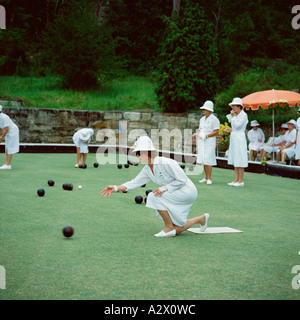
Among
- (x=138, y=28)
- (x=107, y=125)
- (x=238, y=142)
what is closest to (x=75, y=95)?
(x=107, y=125)

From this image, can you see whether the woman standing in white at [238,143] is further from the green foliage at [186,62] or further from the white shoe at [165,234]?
the green foliage at [186,62]

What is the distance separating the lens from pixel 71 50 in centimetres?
2009

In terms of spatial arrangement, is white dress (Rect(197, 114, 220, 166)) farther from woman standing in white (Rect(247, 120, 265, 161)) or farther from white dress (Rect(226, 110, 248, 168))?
woman standing in white (Rect(247, 120, 265, 161))

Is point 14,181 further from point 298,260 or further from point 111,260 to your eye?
point 298,260

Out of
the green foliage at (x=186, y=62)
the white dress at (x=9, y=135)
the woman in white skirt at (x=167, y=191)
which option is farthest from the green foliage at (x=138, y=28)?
the woman in white skirt at (x=167, y=191)

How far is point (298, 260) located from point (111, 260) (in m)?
1.65

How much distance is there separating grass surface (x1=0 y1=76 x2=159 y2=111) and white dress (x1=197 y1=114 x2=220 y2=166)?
9745 mm

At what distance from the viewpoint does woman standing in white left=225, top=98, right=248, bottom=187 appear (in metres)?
10.1

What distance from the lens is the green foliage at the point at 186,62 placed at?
18141 mm

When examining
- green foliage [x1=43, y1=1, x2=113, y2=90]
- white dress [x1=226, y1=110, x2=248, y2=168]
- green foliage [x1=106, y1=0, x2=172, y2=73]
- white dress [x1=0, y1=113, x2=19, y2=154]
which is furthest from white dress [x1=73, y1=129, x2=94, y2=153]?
green foliage [x1=106, y1=0, x2=172, y2=73]

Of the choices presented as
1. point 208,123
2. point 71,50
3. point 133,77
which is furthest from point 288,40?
point 208,123

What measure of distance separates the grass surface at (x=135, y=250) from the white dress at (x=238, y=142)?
4.98 feet

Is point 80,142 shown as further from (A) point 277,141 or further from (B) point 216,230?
(B) point 216,230

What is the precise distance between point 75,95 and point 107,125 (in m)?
2.43
